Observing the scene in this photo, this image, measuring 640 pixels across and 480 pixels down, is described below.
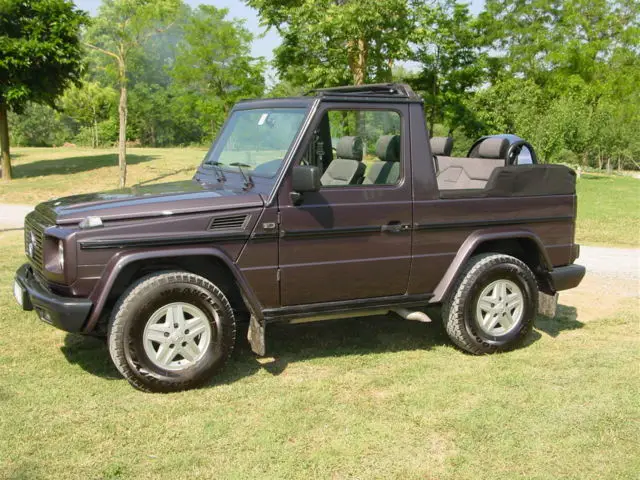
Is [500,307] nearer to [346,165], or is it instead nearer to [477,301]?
[477,301]

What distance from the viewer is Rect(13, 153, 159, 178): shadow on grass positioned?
24.9 meters

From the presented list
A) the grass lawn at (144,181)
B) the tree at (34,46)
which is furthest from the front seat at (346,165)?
the tree at (34,46)

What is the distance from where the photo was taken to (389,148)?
539cm

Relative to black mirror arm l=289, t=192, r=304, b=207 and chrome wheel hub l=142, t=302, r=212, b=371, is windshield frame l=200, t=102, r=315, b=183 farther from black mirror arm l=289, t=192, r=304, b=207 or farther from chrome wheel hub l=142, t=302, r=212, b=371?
chrome wheel hub l=142, t=302, r=212, b=371

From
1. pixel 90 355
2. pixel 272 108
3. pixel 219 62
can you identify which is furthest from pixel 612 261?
pixel 219 62

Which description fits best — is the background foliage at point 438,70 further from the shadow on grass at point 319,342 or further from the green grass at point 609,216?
the shadow on grass at point 319,342

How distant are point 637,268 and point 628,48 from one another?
148 ft

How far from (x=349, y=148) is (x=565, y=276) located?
2.26m

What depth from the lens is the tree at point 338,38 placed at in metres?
24.4

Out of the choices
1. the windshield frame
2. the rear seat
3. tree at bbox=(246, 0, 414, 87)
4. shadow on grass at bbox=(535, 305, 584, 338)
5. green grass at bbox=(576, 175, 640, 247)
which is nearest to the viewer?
the windshield frame

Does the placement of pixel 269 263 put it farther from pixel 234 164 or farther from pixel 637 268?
pixel 637 268

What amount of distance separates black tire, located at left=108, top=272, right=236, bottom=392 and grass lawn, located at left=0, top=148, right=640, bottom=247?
9.95 metres

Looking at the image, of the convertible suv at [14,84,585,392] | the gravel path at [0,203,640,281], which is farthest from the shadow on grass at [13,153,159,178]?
the convertible suv at [14,84,585,392]

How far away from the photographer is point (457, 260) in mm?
5531
